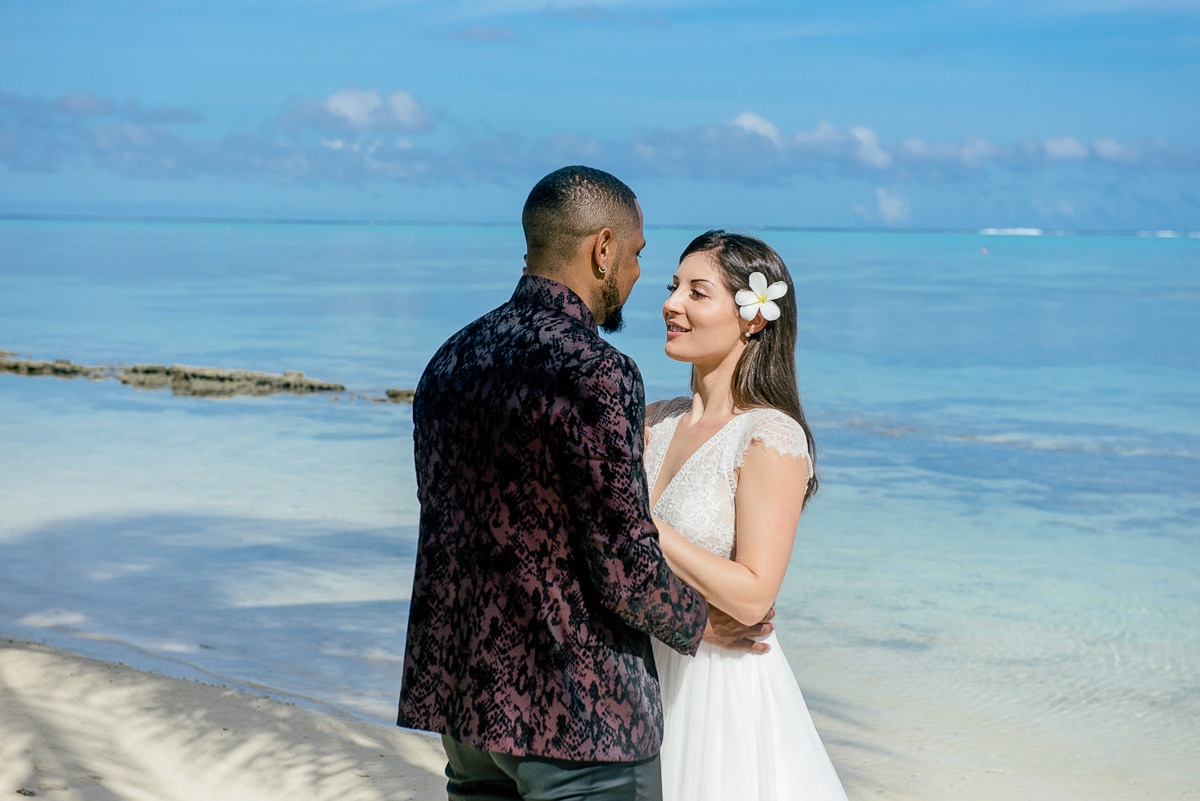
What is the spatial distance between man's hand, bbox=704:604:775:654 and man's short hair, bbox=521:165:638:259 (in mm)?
948

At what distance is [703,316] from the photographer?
342cm

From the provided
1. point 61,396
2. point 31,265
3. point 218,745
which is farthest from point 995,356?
point 31,265

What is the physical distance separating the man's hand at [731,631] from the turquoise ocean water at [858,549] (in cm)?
360

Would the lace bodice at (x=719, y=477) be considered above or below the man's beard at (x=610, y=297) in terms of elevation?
below

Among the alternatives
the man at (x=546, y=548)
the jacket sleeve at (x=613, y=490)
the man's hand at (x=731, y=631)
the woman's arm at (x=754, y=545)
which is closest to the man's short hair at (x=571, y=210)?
the man at (x=546, y=548)

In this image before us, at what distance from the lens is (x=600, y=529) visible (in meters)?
2.48

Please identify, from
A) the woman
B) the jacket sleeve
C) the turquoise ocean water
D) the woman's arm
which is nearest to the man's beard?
the jacket sleeve

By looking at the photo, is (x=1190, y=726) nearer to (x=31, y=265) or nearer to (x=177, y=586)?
(x=177, y=586)

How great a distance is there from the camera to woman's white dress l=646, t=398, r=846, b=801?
10.7ft

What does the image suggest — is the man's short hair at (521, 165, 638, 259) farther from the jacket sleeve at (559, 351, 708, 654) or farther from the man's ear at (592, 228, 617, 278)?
the jacket sleeve at (559, 351, 708, 654)

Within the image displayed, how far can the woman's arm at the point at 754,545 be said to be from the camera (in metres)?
2.91

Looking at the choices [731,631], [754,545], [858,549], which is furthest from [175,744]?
[858,549]

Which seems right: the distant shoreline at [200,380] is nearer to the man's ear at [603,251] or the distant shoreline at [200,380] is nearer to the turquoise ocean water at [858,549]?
the turquoise ocean water at [858,549]

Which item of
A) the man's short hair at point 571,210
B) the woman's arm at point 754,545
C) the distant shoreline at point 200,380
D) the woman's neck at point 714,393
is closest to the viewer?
the man's short hair at point 571,210
